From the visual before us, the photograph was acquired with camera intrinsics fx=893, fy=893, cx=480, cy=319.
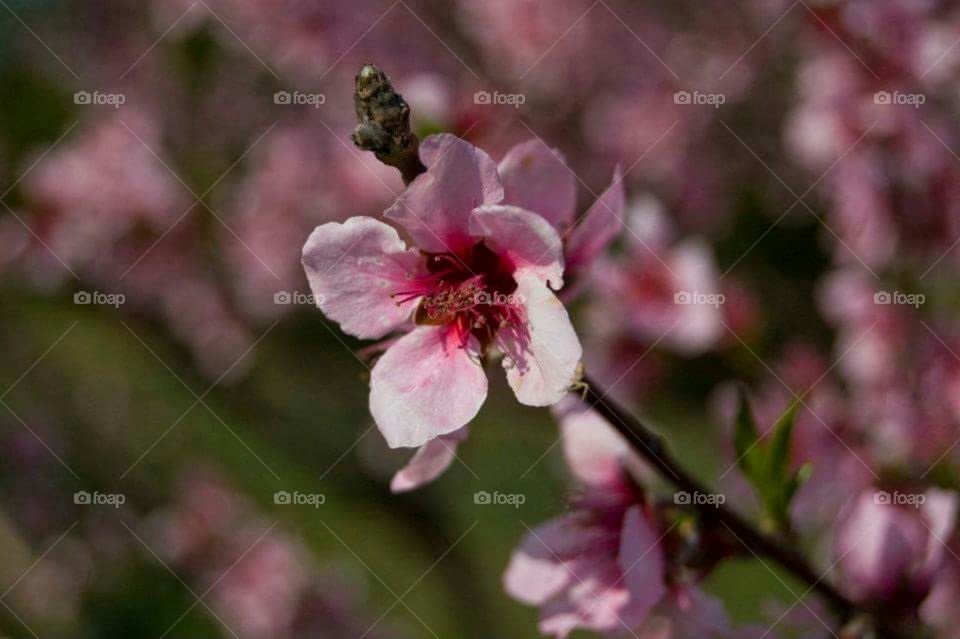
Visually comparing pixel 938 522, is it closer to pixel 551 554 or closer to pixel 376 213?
pixel 551 554

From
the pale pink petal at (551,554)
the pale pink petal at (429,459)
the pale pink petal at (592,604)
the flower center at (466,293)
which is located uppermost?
the flower center at (466,293)

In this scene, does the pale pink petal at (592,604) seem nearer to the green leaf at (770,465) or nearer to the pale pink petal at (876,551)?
the green leaf at (770,465)

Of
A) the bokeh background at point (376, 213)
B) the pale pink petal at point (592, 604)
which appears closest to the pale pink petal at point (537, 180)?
the pale pink petal at point (592, 604)

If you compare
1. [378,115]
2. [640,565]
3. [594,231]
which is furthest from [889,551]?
[378,115]

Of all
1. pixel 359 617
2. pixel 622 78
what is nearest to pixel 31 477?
pixel 359 617

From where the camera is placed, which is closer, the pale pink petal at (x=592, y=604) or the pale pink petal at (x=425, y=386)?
the pale pink petal at (x=425, y=386)

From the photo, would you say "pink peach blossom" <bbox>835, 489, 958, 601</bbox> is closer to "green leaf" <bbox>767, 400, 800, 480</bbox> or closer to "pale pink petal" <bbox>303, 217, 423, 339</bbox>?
"green leaf" <bbox>767, 400, 800, 480</bbox>

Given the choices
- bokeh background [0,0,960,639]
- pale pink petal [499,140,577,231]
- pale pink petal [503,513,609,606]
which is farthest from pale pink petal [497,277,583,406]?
bokeh background [0,0,960,639]
